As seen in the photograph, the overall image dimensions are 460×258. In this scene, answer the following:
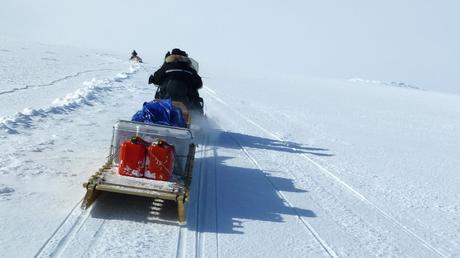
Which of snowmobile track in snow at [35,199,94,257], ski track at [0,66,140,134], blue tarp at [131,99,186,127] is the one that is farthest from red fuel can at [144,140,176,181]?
ski track at [0,66,140,134]

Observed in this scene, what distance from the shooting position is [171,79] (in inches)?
437

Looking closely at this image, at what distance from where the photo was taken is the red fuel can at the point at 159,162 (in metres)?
6.45

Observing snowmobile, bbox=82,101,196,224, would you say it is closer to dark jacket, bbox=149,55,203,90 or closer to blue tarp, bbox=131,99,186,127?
blue tarp, bbox=131,99,186,127

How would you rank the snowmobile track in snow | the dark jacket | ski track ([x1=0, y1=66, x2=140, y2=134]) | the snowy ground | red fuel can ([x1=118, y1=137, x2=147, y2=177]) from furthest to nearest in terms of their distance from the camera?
the dark jacket, ski track ([x1=0, y1=66, x2=140, y2=134]), red fuel can ([x1=118, y1=137, x2=147, y2=177]), the snowy ground, the snowmobile track in snow

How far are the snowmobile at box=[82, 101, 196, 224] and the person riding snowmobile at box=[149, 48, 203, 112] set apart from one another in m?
3.58

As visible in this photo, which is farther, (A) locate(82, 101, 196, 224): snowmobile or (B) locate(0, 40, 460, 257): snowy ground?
(A) locate(82, 101, 196, 224): snowmobile

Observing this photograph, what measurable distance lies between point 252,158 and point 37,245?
576 cm

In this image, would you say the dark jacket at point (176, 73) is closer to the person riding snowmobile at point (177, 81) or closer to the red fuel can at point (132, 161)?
the person riding snowmobile at point (177, 81)

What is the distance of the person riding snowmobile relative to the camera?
430 inches

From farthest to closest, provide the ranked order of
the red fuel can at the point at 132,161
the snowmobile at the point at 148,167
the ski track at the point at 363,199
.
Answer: the ski track at the point at 363,199 → the red fuel can at the point at 132,161 → the snowmobile at the point at 148,167

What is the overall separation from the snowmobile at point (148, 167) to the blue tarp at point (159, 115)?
0.61 metres

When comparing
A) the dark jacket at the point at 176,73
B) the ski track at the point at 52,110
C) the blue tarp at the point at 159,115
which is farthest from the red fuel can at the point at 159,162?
the dark jacket at the point at 176,73

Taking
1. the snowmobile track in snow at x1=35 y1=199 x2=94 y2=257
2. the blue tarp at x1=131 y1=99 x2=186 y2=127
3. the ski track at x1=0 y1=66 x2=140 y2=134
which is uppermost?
the blue tarp at x1=131 y1=99 x2=186 y2=127

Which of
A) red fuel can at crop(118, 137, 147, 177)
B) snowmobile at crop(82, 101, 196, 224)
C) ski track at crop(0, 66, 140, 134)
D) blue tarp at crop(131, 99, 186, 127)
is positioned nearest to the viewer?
snowmobile at crop(82, 101, 196, 224)
